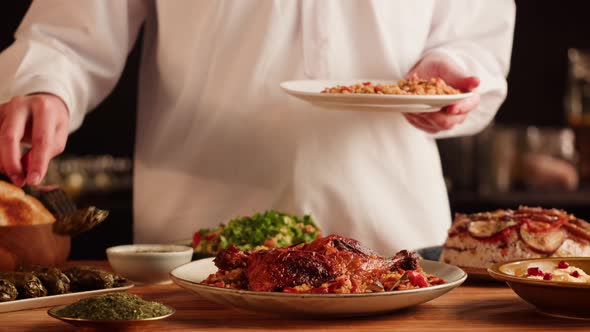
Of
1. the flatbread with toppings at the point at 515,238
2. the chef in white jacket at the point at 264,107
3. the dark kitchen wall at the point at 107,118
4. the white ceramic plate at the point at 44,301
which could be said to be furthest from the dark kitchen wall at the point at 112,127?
the white ceramic plate at the point at 44,301

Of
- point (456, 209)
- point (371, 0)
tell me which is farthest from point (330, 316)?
point (456, 209)

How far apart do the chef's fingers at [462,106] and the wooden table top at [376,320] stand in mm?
596

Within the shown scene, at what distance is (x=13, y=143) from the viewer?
1.68 m

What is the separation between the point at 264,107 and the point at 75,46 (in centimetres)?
46

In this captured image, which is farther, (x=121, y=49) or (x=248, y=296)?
(x=121, y=49)

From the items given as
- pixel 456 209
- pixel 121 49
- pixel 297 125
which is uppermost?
pixel 121 49

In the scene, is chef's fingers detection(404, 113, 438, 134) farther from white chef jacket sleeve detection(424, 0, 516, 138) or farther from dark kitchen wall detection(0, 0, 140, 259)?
dark kitchen wall detection(0, 0, 140, 259)

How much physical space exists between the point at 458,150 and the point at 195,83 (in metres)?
2.65

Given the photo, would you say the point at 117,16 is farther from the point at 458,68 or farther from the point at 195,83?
the point at 458,68

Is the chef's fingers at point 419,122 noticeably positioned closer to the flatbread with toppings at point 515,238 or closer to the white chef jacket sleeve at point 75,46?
the flatbread with toppings at point 515,238

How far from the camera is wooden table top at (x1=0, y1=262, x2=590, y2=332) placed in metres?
1.32

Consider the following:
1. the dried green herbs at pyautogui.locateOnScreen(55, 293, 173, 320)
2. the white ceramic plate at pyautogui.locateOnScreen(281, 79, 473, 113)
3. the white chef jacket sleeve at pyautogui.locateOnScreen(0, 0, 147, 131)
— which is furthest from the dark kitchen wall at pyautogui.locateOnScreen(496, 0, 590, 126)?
the dried green herbs at pyautogui.locateOnScreen(55, 293, 173, 320)

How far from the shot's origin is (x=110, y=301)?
1.28 metres

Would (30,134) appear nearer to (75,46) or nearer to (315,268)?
(75,46)
